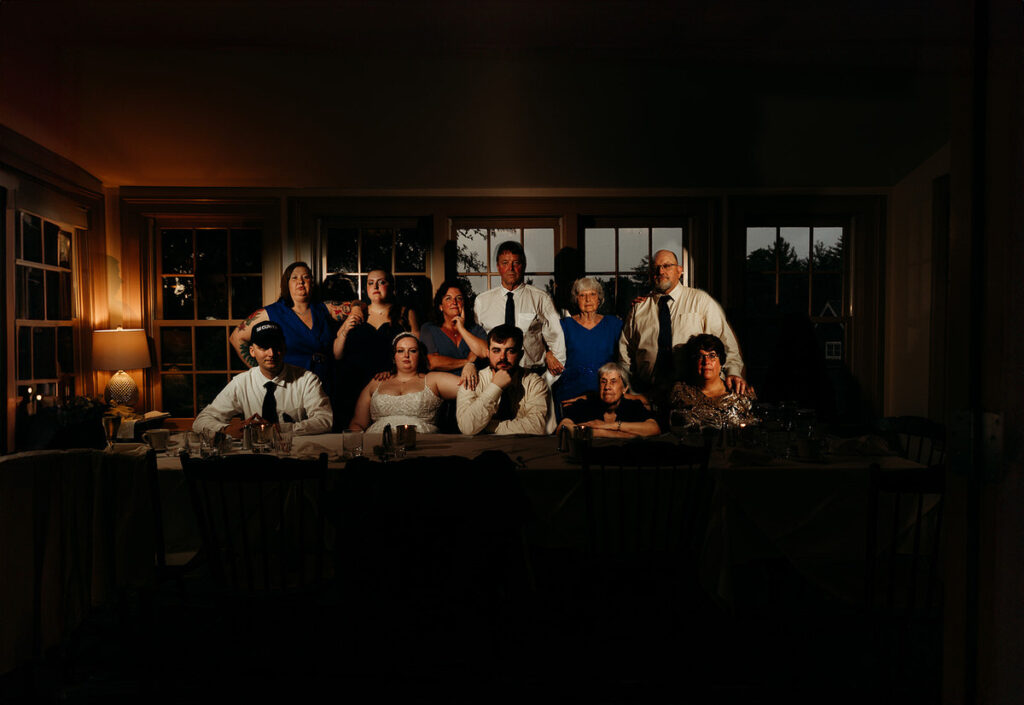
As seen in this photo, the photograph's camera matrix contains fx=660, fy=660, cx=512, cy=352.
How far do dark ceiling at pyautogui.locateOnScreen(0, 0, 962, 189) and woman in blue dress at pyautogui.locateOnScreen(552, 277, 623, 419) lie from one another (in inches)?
34.3

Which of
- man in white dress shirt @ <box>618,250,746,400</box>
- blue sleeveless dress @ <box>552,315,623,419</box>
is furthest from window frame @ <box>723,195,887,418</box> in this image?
blue sleeveless dress @ <box>552,315,623,419</box>

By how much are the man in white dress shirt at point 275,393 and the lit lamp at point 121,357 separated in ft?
2.21

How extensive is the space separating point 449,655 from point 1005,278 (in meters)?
2.15

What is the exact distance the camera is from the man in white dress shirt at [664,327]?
5137mm

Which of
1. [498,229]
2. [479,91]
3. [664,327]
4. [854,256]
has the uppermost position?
[479,91]

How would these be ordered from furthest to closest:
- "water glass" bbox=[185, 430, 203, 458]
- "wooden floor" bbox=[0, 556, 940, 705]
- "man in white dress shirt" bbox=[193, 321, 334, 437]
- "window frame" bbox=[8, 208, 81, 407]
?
"man in white dress shirt" bbox=[193, 321, 334, 437] → "window frame" bbox=[8, 208, 81, 407] → "water glass" bbox=[185, 430, 203, 458] → "wooden floor" bbox=[0, 556, 940, 705]

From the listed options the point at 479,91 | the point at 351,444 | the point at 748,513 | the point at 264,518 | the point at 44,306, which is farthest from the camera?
the point at 479,91

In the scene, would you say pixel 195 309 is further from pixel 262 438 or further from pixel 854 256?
pixel 854 256

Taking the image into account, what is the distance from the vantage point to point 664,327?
516cm

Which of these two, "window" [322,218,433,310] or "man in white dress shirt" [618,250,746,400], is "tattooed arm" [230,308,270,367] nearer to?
"window" [322,218,433,310]

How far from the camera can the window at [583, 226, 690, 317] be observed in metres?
5.21

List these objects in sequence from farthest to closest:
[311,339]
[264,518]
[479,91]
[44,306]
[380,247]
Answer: [380,247] < [311,339] < [479,91] < [44,306] < [264,518]

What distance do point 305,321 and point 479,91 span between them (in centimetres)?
217

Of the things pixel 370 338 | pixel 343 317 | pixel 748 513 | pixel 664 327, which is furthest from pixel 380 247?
pixel 748 513
